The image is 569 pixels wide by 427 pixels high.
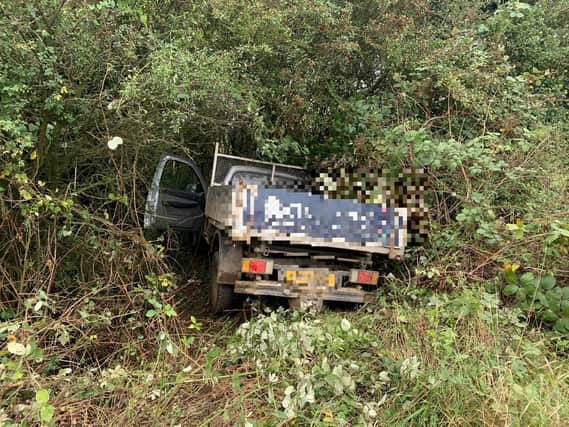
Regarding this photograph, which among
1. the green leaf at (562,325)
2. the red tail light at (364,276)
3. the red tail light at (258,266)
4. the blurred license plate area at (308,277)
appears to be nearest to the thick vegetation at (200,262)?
the green leaf at (562,325)

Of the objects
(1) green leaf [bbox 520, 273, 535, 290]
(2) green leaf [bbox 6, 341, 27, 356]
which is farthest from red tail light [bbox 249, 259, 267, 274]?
(1) green leaf [bbox 520, 273, 535, 290]

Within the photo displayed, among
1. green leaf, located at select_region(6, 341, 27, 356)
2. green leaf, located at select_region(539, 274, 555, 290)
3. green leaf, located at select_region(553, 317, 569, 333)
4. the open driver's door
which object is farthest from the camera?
the open driver's door

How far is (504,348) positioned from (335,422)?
1.40 meters

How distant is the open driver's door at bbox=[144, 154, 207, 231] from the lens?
6.06 m

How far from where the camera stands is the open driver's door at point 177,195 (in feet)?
19.9

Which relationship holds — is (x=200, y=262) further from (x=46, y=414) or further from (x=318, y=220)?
(x=46, y=414)

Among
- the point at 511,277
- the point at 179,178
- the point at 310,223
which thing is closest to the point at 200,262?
the point at 179,178

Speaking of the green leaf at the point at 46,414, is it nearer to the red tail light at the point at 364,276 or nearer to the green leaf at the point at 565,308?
the red tail light at the point at 364,276

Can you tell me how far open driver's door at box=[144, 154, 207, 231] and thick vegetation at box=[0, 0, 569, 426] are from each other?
0.33 meters

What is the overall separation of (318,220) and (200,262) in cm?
262

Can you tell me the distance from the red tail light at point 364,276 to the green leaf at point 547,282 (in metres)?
1.46

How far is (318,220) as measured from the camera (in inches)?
162

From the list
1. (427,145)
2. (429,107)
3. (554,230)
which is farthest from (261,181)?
(554,230)

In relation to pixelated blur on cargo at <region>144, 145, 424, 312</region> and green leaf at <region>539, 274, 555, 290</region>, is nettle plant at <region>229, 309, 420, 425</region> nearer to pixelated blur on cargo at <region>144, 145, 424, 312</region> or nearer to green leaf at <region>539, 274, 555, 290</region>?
pixelated blur on cargo at <region>144, 145, 424, 312</region>
